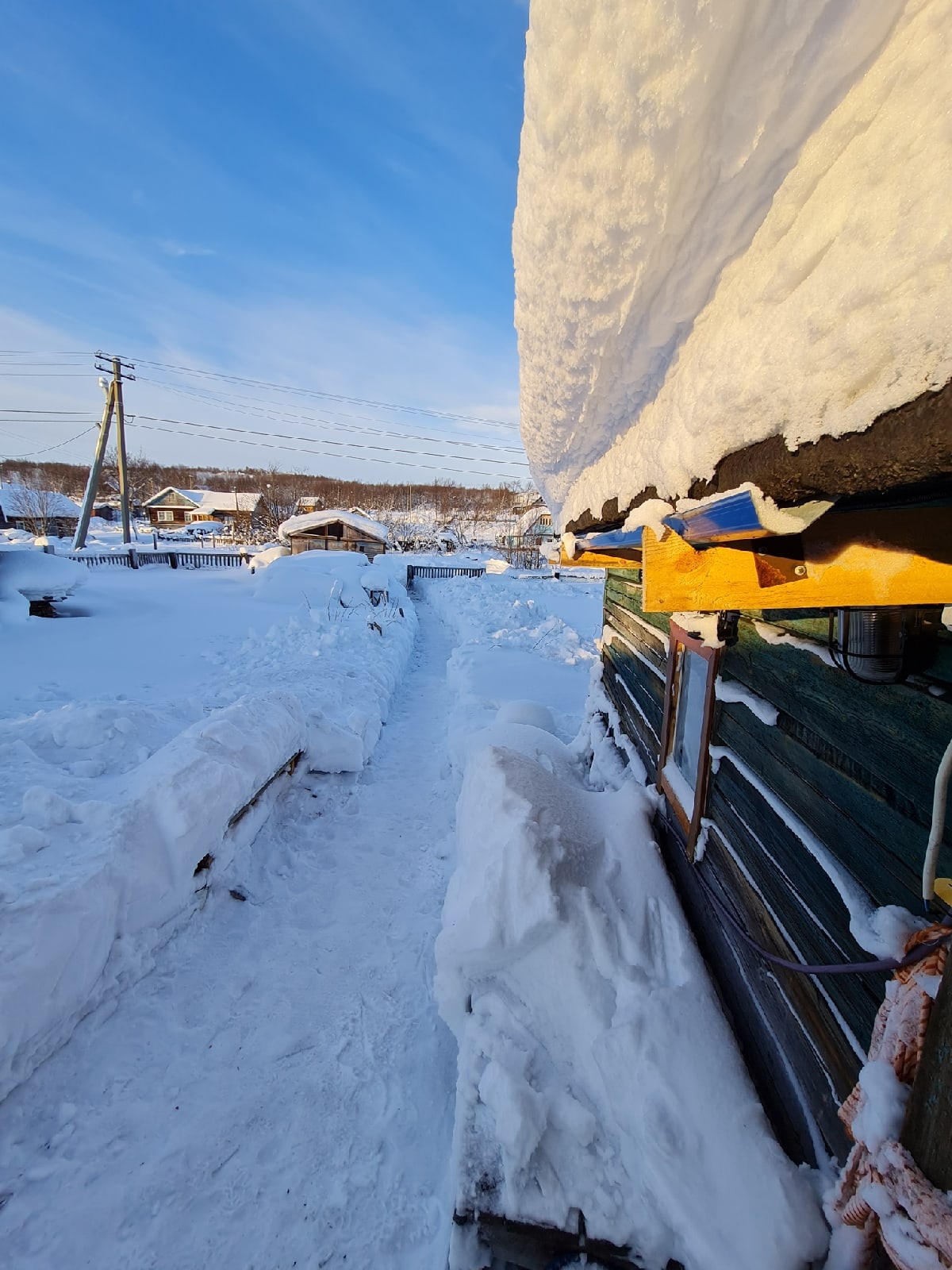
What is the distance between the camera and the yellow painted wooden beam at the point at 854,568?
942mm

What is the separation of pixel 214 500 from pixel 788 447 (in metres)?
59.6

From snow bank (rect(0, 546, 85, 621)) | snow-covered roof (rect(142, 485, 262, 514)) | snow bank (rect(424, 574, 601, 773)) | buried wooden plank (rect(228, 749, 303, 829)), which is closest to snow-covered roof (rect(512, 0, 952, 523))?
snow bank (rect(424, 574, 601, 773))

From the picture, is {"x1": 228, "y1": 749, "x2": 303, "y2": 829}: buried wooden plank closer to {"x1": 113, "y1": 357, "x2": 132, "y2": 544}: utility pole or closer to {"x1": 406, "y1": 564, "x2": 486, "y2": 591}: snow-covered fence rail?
{"x1": 406, "y1": 564, "x2": 486, "y2": 591}: snow-covered fence rail

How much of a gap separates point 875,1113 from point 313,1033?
9.71 ft

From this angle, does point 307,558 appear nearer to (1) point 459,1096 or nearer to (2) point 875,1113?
(1) point 459,1096

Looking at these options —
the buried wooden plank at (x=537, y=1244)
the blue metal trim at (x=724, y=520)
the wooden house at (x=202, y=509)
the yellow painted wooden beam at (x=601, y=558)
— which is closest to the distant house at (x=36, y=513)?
the wooden house at (x=202, y=509)

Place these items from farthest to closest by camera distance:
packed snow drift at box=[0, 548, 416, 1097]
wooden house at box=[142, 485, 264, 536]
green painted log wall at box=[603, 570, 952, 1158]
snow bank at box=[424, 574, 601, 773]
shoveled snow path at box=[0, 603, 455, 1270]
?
wooden house at box=[142, 485, 264, 536] → snow bank at box=[424, 574, 601, 773] → packed snow drift at box=[0, 548, 416, 1097] → shoveled snow path at box=[0, 603, 455, 1270] → green painted log wall at box=[603, 570, 952, 1158]

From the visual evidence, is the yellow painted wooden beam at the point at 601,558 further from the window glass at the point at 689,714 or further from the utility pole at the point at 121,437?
the utility pole at the point at 121,437

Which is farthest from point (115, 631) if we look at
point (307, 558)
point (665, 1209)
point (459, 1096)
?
point (665, 1209)

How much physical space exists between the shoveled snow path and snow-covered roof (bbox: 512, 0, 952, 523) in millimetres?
3265

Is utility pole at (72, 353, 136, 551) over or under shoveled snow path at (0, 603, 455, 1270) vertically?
over

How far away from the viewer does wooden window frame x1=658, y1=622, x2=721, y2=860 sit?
2484mm

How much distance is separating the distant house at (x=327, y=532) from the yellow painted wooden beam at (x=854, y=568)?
26849mm

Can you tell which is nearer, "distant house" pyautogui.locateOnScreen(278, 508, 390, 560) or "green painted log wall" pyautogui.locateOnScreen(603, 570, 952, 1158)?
"green painted log wall" pyautogui.locateOnScreen(603, 570, 952, 1158)
